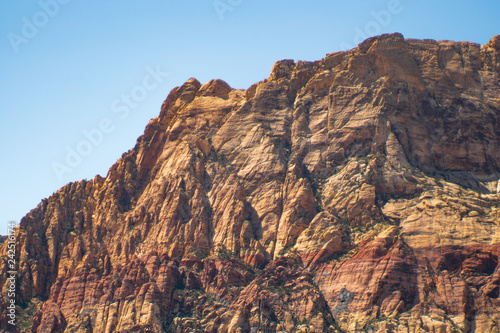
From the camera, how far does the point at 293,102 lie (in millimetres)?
160375

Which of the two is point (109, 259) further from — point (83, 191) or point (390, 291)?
point (390, 291)

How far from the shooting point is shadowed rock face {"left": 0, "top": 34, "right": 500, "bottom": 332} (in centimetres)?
12731

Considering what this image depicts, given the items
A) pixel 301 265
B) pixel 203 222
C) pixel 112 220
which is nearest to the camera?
pixel 301 265

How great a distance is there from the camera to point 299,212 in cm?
14250

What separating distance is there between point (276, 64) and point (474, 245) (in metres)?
53.0

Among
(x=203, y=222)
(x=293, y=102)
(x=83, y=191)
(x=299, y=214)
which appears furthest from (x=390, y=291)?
(x=83, y=191)

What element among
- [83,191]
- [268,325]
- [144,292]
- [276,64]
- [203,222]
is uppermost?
[276,64]
